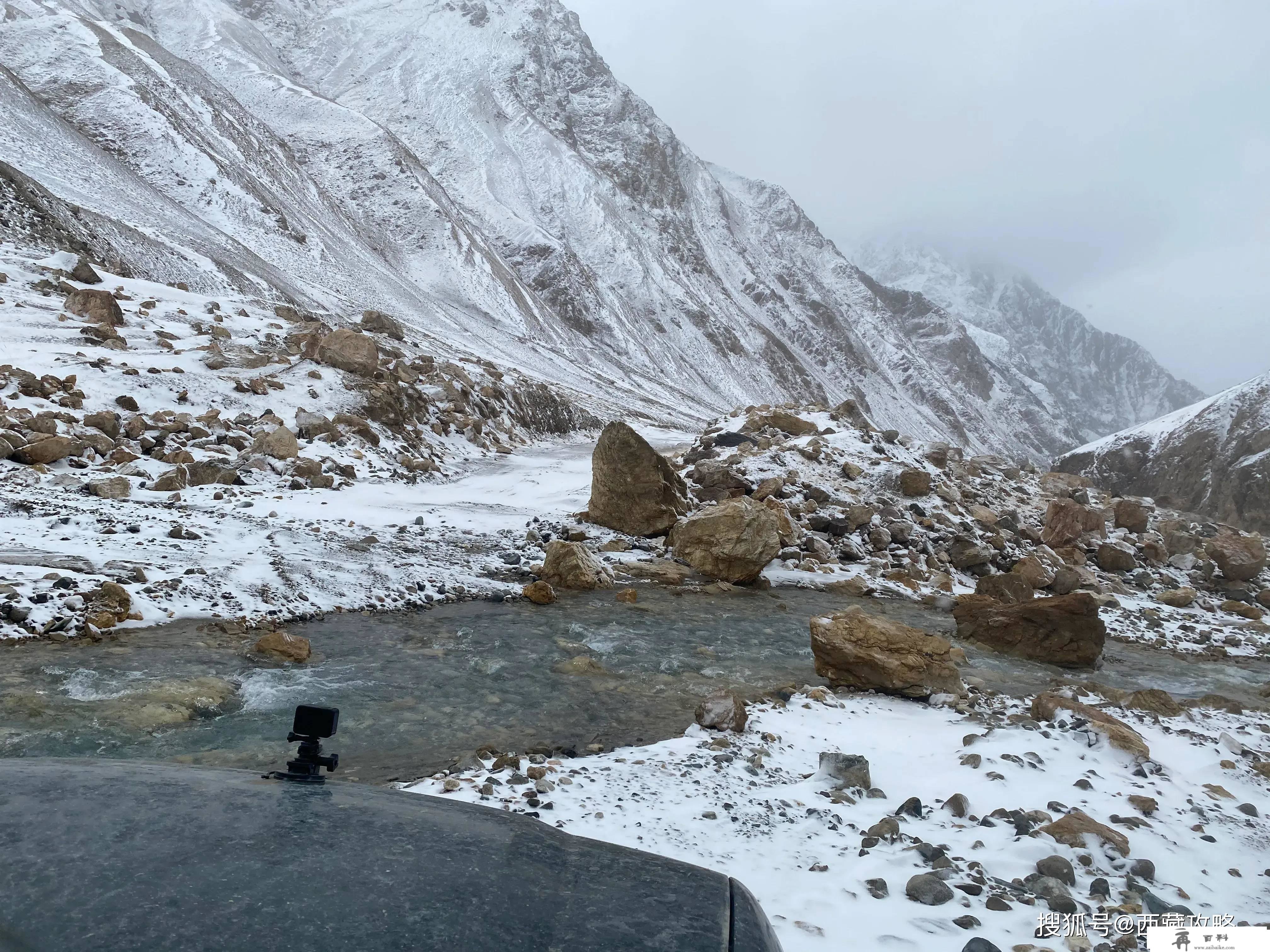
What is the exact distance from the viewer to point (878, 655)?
23.2ft

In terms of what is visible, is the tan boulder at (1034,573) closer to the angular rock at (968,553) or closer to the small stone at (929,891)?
the angular rock at (968,553)

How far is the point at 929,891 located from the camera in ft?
11.4

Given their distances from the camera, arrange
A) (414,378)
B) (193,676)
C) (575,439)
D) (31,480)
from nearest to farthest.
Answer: (193,676) → (31,480) → (414,378) → (575,439)

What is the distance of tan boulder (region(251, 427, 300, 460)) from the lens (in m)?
13.8

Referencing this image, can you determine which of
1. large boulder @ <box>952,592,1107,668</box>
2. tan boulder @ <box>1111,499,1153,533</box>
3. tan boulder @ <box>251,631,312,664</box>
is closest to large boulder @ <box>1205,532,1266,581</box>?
tan boulder @ <box>1111,499,1153,533</box>

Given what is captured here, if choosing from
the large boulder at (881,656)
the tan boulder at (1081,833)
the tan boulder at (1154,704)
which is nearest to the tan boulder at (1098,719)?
the tan boulder at (1154,704)

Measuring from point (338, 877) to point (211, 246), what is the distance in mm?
47371

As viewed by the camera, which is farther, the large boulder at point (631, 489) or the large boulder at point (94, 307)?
the large boulder at point (94, 307)

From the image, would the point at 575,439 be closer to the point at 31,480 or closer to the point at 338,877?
the point at 31,480

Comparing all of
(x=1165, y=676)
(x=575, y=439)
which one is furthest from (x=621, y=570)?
(x=575, y=439)

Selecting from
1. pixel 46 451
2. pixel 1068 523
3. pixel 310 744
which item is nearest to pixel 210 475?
pixel 46 451

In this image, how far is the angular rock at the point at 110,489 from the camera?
33.9 feet

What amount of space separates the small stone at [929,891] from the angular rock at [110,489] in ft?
36.2

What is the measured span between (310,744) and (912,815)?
138 inches
